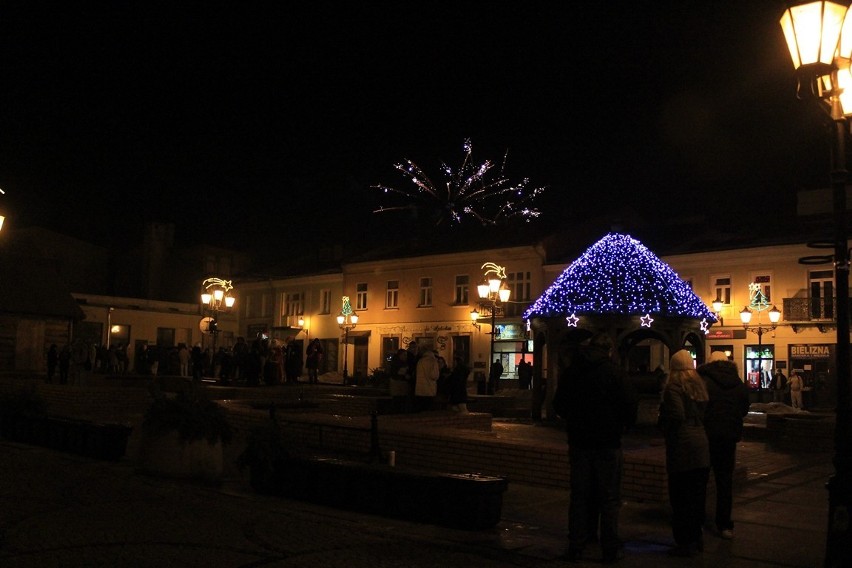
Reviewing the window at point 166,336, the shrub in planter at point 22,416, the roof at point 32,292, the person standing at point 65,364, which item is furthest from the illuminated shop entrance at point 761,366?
the window at point 166,336

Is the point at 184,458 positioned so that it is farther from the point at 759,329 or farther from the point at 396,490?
the point at 759,329

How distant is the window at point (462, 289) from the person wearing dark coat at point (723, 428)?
36492mm

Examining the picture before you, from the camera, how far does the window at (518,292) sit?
4219 centimetres

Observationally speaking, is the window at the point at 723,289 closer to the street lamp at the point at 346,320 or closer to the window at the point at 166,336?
the street lamp at the point at 346,320

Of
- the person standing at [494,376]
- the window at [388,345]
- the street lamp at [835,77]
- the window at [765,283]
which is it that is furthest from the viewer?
the window at [388,345]

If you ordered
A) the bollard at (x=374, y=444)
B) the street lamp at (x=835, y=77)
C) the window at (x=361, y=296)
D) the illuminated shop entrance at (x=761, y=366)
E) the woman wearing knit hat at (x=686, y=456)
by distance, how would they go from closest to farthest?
the street lamp at (x=835, y=77) < the woman wearing knit hat at (x=686, y=456) < the bollard at (x=374, y=444) < the illuminated shop entrance at (x=761, y=366) < the window at (x=361, y=296)

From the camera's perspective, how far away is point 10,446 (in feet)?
44.2

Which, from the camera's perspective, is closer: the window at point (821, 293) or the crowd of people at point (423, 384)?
the crowd of people at point (423, 384)

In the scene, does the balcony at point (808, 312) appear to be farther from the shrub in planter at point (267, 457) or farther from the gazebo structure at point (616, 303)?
the shrub in planter at point (267, 457)

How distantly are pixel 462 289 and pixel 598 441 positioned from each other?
125ft

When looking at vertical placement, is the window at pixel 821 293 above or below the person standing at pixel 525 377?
above

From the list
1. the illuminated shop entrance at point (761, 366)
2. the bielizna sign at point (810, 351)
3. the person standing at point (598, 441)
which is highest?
the bielizna sign at point (810, 351)

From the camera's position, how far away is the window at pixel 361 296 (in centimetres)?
4944

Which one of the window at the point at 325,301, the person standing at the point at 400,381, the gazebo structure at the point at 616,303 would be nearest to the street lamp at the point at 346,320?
the window at the point at 325,301
